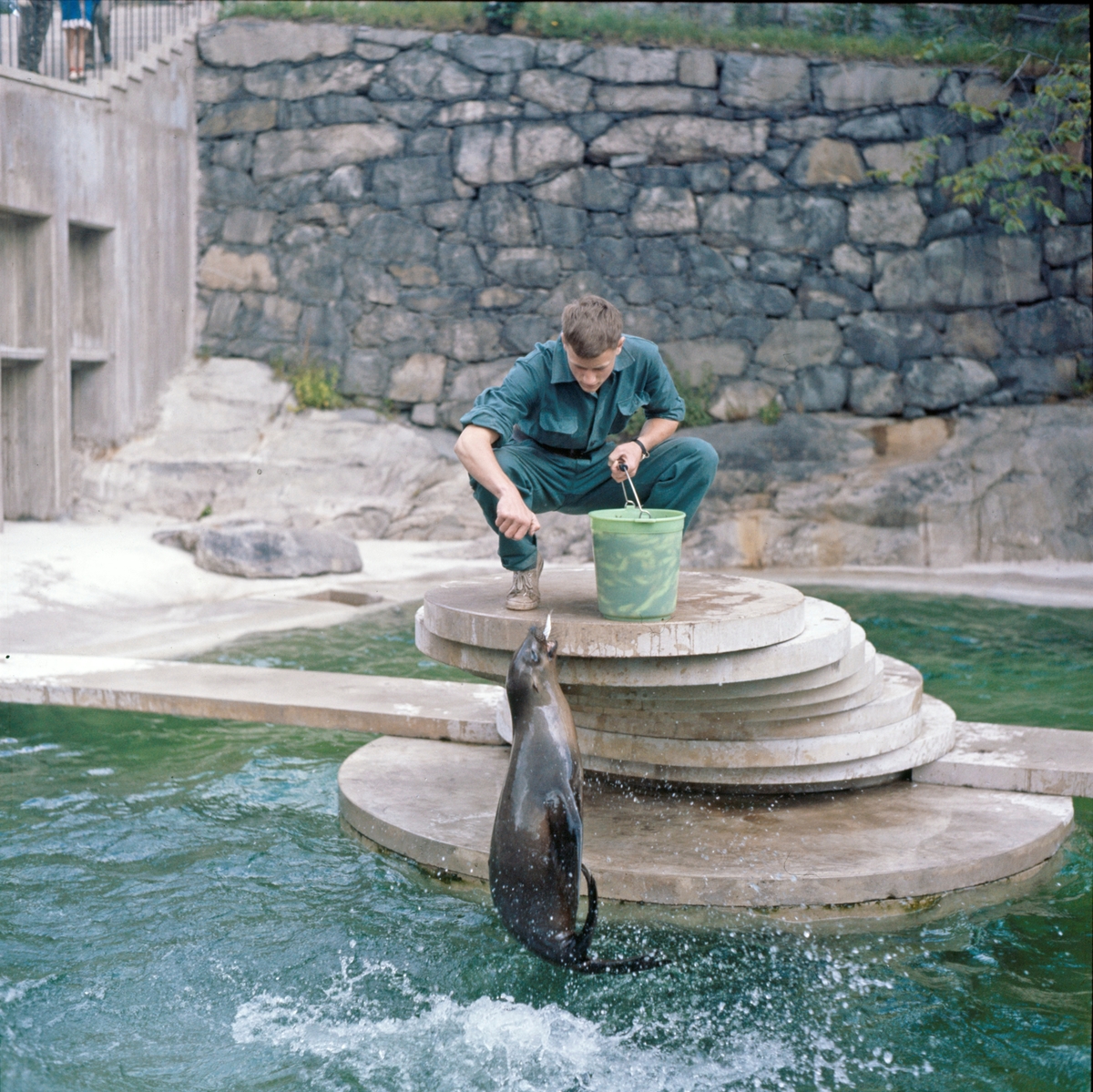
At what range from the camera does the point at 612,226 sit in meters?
10.8

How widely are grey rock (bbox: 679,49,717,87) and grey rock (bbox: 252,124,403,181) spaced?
264 cm

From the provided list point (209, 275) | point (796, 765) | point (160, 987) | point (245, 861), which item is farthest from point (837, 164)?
point (160, 987)

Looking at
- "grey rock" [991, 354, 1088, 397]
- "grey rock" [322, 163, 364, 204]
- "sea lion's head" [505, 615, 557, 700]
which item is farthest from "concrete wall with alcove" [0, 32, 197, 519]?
"grey rock" [991, 354, 1088, 397]

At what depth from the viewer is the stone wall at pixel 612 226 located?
10352mm

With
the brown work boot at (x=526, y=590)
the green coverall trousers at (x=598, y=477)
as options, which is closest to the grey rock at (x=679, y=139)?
the green coverall trousers at (x=598, y=477)

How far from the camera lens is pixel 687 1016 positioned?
2916mm

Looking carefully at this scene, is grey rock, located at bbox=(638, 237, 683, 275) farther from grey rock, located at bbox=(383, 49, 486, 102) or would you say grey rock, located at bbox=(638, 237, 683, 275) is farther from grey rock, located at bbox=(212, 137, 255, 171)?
grey rock, located at bbox=(212, 137, 255, 171)

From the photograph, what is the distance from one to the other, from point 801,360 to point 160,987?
866cm

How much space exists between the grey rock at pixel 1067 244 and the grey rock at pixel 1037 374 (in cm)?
83

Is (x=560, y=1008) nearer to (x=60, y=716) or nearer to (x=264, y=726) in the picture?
(x=264, y=726)

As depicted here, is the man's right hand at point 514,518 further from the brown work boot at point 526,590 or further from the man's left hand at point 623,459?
the man's left hand at point 623,459

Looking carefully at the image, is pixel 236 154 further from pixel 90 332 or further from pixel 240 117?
pixel 90 332

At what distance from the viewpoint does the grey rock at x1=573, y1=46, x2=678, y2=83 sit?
10.7 m

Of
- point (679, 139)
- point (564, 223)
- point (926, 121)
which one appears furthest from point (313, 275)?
point (926, 121)
